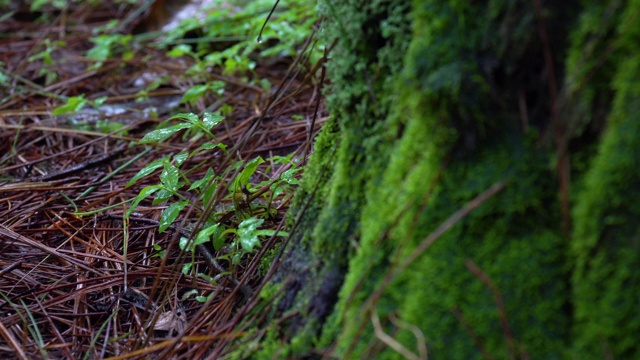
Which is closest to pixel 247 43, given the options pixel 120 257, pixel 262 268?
pixel 120 257

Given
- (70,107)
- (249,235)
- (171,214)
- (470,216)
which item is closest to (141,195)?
(171,214)

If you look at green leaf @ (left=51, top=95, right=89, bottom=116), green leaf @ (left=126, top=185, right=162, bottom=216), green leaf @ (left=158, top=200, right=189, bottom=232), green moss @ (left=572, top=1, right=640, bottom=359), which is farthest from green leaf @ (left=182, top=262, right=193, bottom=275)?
green leaf @ (left=51, top=95, right=89, bottom=116)

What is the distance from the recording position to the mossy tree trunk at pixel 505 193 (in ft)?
3.33

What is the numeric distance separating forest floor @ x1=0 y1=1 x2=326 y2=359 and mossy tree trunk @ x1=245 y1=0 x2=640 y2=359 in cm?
49

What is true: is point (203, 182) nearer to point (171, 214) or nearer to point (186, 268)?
point (171, 214)

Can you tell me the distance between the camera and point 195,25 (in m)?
3.88

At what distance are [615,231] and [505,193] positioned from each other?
0.20 meters

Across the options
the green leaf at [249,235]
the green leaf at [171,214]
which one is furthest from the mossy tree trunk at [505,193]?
the green leaf at [171,214]

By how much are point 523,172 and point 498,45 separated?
10.0 inches

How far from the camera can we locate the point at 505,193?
1.10m

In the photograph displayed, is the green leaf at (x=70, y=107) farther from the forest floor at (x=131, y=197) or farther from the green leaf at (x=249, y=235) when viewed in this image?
the green leaf at (x=249, y=235)

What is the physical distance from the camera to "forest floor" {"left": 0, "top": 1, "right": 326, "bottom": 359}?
1.66 metres

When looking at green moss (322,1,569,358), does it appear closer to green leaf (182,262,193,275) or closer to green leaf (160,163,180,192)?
green leaf (182,262,193,275)

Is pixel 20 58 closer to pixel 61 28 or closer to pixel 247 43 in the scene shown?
pixel 61 28
